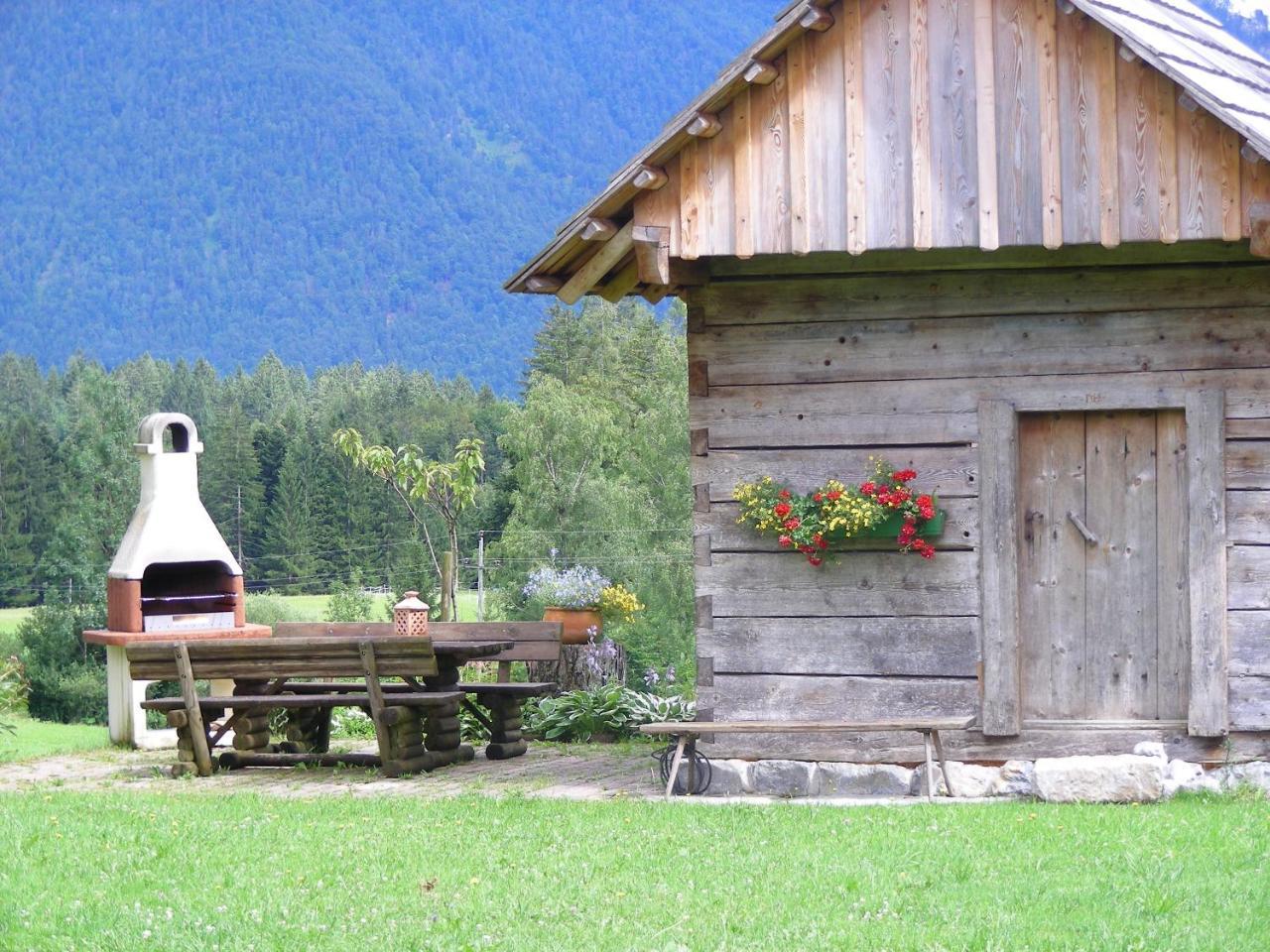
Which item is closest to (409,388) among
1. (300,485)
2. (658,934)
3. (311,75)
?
(300,485)

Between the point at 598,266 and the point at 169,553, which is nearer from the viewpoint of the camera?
the point at 598,266

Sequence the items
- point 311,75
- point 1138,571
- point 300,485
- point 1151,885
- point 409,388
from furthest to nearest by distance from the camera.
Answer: point 311,75 < point 409,388 < point 300,485 < point 1138,571 < point 1151,885

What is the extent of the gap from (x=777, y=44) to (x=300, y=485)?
161ft

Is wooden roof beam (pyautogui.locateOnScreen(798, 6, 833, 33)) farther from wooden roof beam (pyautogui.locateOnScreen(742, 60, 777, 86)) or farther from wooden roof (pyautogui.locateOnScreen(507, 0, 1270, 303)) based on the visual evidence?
wooden roof beam (pyautogui.locateOnScreen(742, 60, 777, 86))

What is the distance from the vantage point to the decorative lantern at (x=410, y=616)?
12.1m

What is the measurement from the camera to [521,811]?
909cm

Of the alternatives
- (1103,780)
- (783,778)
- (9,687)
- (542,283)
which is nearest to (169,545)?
(9,687)

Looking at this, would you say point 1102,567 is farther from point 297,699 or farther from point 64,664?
point 64,664

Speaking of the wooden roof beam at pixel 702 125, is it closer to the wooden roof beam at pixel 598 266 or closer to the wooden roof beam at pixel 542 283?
the wooden roof beam at pixel 598 266

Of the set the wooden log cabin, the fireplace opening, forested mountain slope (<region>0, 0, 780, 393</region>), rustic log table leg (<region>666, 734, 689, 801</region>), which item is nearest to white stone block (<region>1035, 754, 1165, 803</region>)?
the wooden log cabin

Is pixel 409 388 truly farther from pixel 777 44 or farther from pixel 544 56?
pixel 544 56

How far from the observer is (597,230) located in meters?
9.73

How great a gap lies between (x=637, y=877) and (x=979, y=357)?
4.32m

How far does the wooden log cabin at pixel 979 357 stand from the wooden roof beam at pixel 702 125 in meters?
0.02
